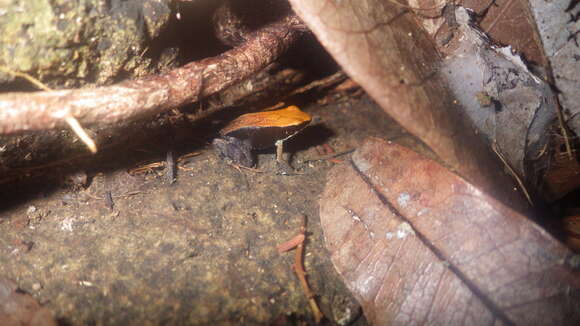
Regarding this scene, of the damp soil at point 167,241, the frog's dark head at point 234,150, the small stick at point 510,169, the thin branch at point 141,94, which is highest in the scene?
the small stick at point 510,169

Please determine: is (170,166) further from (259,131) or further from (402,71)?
(402,71)

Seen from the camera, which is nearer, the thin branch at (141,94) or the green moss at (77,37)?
the thin branch at (141,94)

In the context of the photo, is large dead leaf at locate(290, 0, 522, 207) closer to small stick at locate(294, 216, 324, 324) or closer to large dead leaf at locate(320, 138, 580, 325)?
large dead leaf at locate(320, 138, 580, 325)

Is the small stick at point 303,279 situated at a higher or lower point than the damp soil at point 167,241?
higher

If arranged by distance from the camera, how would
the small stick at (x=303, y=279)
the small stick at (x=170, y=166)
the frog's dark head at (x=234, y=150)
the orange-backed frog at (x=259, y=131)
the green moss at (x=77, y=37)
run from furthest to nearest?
1. the orange-backed frog at (x=259, y=131)
2. the frog's dark head at (x=234, y=150)
3. the small stick at (x=170, y=166)
4. the small stick at (x=303, y=279)
5. the green moss at (x=77, y=37)

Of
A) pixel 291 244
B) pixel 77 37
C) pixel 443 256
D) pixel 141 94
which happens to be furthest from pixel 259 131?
pixel 443 256

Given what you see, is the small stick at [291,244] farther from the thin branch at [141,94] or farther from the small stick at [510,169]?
the small stick at [510,169]

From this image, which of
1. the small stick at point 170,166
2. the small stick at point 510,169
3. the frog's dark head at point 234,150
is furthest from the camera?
the frog's dark head at point 234,150

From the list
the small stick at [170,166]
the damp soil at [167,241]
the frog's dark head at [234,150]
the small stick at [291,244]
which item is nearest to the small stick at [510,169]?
the damp soil at [167,241]
